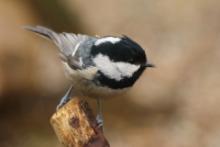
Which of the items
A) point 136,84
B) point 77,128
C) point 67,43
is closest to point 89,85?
point 67,43

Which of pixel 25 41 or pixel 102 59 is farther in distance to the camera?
pixel 25 41

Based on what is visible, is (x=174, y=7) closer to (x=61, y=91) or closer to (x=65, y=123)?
(x=61, y=91)

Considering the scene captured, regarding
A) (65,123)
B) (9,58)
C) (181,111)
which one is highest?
(65,123)

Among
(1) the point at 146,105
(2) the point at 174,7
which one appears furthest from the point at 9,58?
(2) the point at 174,7

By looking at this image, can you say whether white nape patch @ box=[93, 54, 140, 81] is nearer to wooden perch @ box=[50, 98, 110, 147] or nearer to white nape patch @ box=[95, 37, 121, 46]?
white nape patch @ box=[95, 37, 121, 46]

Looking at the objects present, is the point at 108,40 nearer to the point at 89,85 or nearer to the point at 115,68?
the point at 115,68

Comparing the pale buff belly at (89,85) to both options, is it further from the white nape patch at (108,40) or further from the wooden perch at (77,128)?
the wooden perch at (77,128)

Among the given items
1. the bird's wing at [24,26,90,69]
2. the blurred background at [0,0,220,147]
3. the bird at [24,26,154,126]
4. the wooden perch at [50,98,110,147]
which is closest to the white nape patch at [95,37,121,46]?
the bird at [24,26,154,126]
